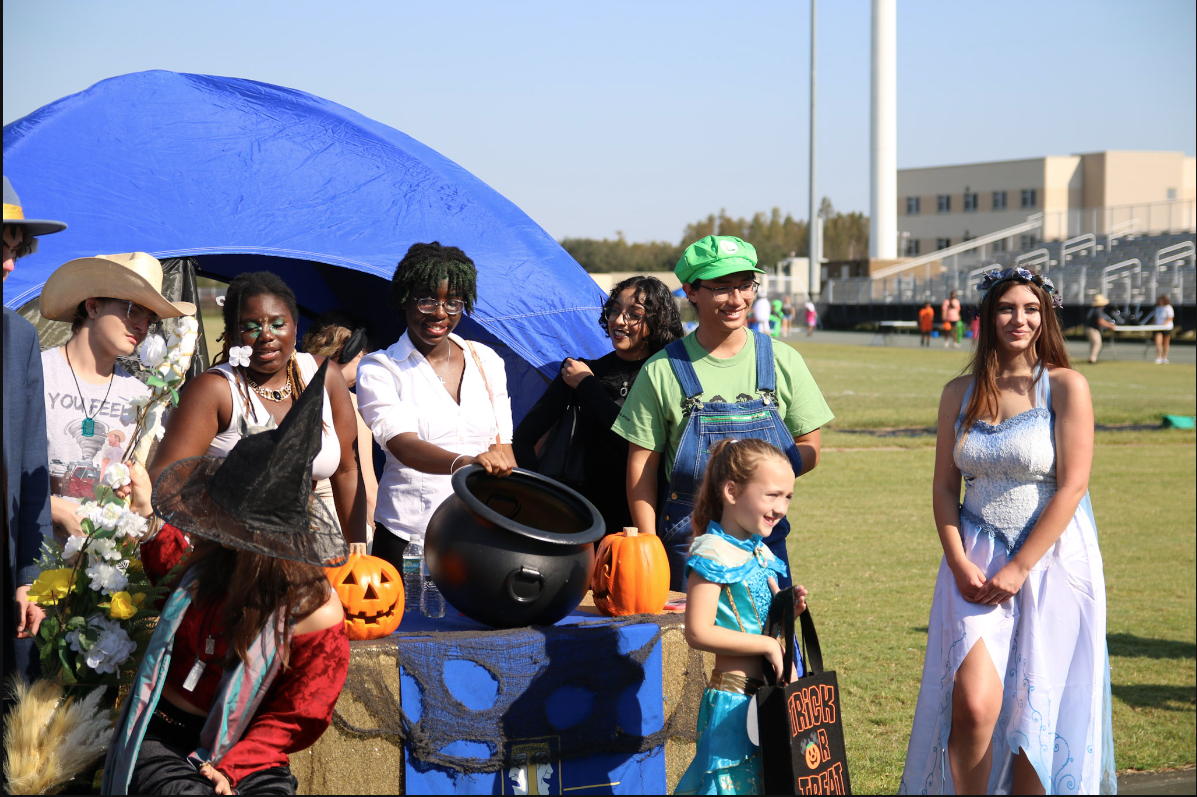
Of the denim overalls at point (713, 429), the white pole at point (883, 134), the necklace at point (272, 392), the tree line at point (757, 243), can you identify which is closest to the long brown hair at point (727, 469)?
the denim overalls at point (713, 429)

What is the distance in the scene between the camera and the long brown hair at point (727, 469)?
3188 millimetres

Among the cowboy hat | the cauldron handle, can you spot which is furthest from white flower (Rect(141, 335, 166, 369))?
the cauldron handle

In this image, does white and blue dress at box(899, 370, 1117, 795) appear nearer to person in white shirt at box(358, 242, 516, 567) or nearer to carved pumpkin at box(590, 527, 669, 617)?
carved pumpkin at box(590, 527, 669, 617)

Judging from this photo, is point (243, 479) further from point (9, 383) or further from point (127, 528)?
point (9, 383)

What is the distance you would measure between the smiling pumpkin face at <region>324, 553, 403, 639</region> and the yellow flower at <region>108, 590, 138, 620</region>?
1.91 feet

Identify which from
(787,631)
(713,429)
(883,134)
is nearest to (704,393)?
(713,429)

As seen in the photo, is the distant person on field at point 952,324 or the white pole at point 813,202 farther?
the white pole at point 813,202

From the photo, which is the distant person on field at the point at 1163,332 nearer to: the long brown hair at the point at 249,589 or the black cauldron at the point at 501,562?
the black cauldron at the point at 501,562

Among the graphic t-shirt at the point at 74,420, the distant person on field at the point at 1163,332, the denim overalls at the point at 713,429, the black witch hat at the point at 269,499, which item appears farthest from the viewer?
the distant person on field at the point at 1163,332

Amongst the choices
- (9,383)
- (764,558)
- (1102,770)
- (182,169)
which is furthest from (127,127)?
(1102,770)

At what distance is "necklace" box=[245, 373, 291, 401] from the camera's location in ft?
12.4

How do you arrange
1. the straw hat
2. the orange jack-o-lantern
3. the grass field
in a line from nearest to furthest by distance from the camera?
the orange jack-o-lantern < the straw hat < the grass field

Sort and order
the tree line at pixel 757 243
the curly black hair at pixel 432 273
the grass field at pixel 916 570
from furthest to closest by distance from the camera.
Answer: the tree line at pixel 757 243 → the grass field at pixel 916 570 → the curly black hair at pixel 432 273

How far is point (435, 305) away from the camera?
13.9 feet
